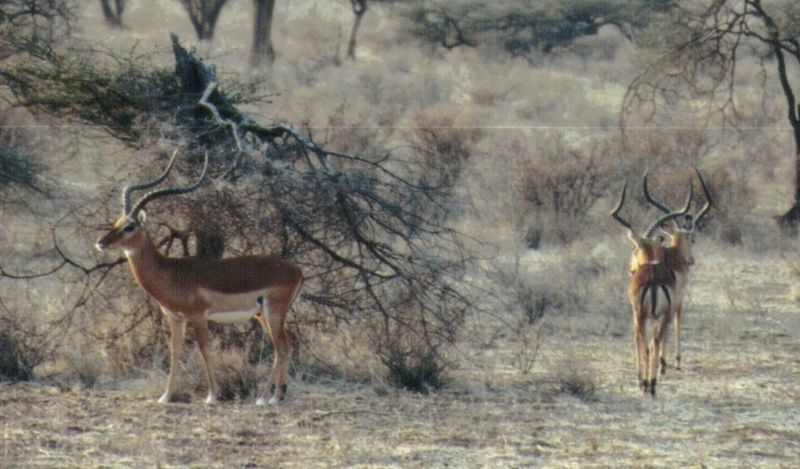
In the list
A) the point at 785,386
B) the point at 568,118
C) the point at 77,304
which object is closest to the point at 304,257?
the point at 77,304

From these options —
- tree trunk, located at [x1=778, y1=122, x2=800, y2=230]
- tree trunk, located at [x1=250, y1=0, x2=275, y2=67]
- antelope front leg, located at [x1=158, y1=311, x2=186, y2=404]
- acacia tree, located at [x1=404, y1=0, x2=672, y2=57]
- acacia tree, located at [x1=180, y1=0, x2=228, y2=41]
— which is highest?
acacia tree, located at [x1=404, y1=0, x2=672, y2=57]

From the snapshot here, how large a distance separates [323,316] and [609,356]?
296cm

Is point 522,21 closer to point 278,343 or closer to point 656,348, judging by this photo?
point 656,348

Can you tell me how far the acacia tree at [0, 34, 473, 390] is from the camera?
10836mm

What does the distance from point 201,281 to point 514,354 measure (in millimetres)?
3743

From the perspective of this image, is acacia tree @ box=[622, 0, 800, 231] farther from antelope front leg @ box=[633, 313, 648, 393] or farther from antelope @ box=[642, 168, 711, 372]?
antelope front leg @ box=[633, 313, 648, 393]

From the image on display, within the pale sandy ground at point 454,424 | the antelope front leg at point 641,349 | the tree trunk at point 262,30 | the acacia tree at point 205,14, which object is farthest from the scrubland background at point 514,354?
the acacia tree at point 205,14

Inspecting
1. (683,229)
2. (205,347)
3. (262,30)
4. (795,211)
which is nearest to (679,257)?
(683,229)

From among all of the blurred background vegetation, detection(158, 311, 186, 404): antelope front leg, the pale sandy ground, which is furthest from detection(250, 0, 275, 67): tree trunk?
detection(158, 311, 186, 404): antelope front leg

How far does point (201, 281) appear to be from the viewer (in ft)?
33.6

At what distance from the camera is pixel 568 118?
3272 cm

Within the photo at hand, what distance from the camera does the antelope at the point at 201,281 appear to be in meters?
10.2

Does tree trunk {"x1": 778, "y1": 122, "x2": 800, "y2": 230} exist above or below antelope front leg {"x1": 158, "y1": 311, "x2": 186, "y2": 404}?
above

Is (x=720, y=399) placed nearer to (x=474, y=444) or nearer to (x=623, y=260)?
(x=474, y=444)
